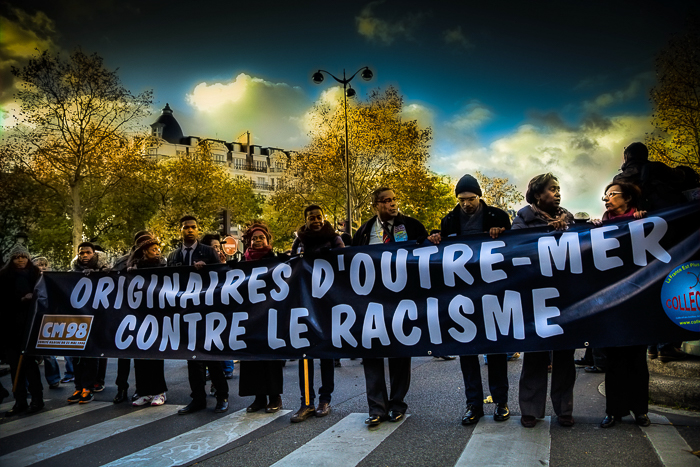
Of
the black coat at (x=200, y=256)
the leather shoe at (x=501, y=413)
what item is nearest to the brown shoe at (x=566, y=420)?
the leather shoe at (x=501, y=413)

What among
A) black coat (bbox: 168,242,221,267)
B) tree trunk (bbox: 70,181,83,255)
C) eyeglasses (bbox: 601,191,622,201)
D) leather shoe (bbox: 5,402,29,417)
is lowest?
leather shoe (bbox: 5,402,29,417)

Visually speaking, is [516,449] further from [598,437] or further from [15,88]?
[15,88]

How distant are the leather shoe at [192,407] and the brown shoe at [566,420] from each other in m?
3.62

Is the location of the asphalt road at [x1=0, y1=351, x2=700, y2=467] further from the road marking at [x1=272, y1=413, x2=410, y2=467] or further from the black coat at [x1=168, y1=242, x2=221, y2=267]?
the black coat at [x1=168, y1=242, x2=221, y2=267]


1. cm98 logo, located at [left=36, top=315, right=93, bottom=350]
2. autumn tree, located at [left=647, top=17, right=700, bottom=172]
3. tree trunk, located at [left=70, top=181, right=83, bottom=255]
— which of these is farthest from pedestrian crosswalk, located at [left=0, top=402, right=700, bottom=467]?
tree trunk, located at [left=70, top=181, right=83, bottom=255]

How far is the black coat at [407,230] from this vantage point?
5.25m

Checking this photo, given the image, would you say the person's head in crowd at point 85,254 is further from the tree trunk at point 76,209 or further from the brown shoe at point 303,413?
the tree trunk at point 76,209

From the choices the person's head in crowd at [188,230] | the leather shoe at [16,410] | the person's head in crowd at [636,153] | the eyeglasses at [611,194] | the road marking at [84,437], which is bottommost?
the road marking at [84,437]

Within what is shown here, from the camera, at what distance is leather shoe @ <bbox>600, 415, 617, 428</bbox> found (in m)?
4.22

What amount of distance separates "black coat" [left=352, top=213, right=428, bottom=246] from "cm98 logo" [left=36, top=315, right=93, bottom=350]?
355 centimetres

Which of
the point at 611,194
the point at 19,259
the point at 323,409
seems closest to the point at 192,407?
the point at 323,409

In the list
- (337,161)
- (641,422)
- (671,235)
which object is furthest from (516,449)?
(337,161)

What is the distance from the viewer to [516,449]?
12.6 feet

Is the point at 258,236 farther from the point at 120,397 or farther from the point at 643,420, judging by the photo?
the point at 643,420
